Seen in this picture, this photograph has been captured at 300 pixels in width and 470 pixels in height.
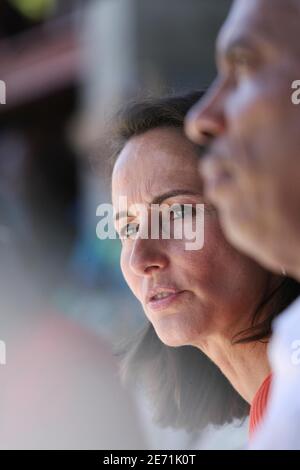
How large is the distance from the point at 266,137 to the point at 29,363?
162 cm

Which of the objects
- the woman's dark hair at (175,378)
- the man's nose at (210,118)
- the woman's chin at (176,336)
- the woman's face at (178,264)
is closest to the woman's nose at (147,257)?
the woman's face at (178,264)

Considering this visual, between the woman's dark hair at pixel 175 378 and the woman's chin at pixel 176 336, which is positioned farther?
the woman's dark hair at pixel 175 378

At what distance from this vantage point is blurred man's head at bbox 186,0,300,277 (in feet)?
2.85

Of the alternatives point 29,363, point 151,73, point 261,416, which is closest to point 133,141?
point 261,416

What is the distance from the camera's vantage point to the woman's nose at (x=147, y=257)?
5.30 feet

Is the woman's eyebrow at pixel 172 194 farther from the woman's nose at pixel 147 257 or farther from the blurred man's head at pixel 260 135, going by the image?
the blurred man's head at pixel 260 135

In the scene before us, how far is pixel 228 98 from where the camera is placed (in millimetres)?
962

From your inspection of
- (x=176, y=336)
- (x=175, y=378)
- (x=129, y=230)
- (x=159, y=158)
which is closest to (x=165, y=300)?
(x=176, y=336)

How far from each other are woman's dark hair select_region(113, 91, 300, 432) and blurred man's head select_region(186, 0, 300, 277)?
850mm

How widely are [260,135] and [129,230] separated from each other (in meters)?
0.86

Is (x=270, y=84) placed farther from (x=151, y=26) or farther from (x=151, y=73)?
(x=151, y=26)
